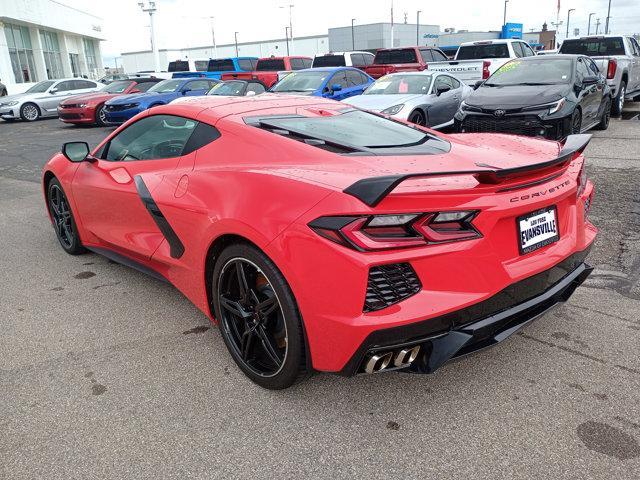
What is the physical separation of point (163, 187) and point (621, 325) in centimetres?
292

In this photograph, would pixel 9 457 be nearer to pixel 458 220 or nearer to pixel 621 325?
pixel 458 220

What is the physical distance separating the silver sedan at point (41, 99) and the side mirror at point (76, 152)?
58.3 feet

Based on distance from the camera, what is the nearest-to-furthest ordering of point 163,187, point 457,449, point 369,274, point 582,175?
point 369,274
point 457,449
point 582,175
point 163,187

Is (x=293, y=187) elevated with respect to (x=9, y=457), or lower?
elevated

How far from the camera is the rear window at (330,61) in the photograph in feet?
62.6

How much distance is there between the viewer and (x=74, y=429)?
2479 mm

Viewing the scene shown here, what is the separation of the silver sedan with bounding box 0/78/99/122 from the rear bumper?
68.7 ft

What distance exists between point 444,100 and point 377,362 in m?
9.39

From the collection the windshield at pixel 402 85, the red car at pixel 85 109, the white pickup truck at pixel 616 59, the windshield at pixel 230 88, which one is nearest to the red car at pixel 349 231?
the windshield at pixel 402 85

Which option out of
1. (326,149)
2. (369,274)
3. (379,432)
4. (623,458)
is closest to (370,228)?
(369,274)

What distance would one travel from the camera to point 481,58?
16.1 m

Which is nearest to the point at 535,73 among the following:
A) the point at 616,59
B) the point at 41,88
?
the point at 616,59

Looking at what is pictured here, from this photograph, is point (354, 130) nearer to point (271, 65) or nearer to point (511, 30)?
point (271, 65)

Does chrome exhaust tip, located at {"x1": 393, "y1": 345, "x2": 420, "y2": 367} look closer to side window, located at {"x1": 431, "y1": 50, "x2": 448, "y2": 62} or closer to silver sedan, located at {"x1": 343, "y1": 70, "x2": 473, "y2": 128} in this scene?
silver sedan, located at {"x1": 343, "y1": 70, "x2": 473, "y2": 128}
